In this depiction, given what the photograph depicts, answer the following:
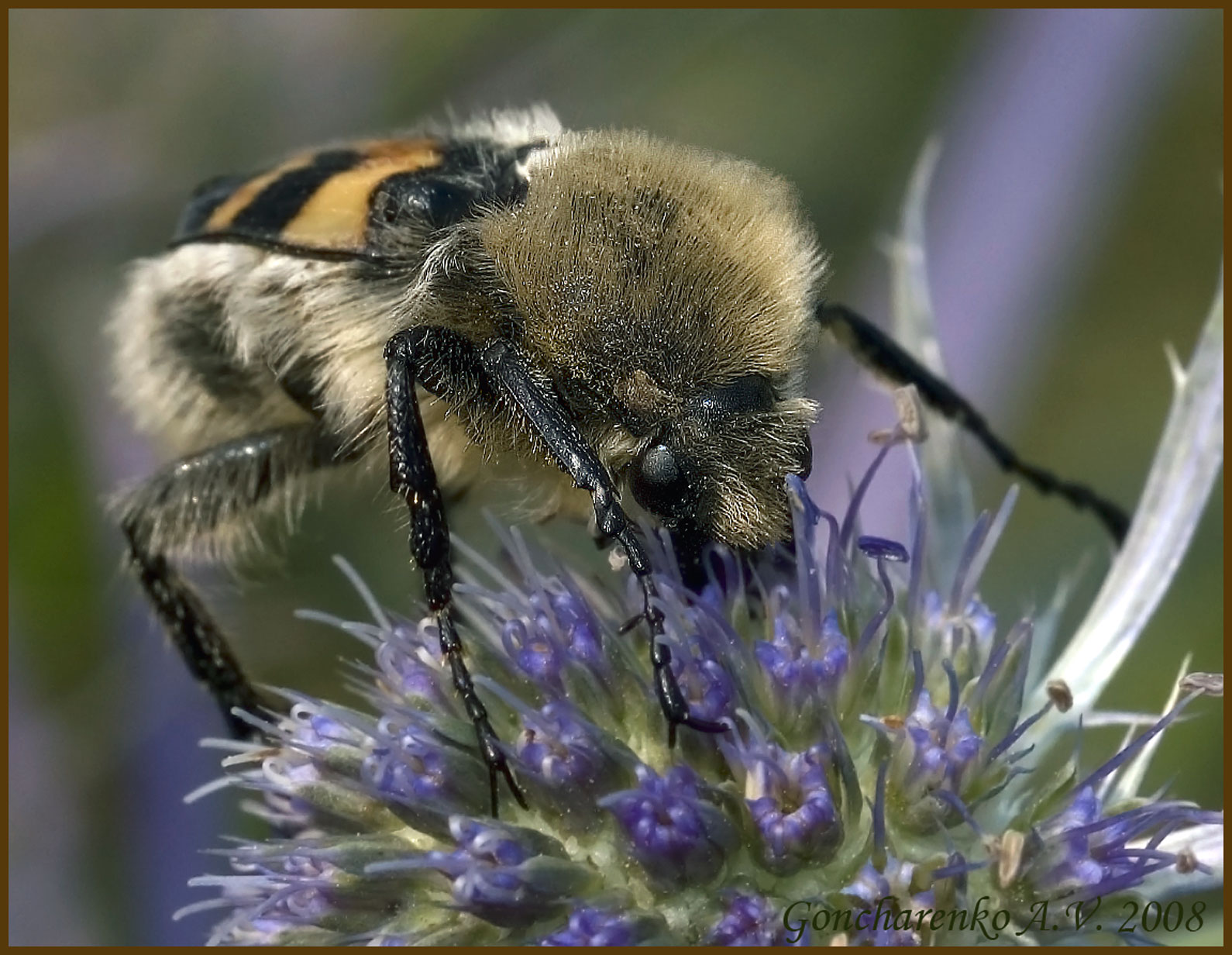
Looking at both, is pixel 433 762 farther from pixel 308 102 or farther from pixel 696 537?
pixel 308 102

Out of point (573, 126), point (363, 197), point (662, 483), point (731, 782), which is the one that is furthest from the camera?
point (573, 126)

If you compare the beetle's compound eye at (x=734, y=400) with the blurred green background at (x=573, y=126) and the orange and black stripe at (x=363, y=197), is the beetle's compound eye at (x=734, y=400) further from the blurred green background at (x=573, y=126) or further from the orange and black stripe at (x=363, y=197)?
the orange and black stripe at (x=363, y=197)

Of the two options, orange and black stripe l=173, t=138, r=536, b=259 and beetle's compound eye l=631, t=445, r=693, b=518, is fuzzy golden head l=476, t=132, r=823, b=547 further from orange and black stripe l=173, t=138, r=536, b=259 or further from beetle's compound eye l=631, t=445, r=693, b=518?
orange and black stripe l=173, t=138, r=536, b=259

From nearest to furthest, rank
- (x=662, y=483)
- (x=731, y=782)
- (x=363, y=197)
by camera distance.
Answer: (x=662, y=483) < (x=731, y=782) < (x=363, y=197)

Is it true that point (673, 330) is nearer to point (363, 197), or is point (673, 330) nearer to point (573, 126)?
point (363, 197)

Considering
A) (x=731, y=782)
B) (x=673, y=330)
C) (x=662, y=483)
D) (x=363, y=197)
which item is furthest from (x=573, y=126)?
(x=731, y=782)

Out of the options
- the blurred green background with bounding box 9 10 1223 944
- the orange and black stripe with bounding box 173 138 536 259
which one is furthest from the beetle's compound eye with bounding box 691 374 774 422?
the orange and black stripe with bounding box 173 138 536 259
